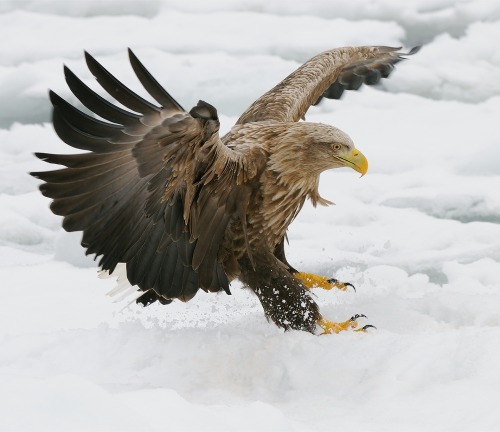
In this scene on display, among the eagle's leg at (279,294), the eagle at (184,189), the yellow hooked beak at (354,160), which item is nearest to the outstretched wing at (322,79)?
the eagle at (184,189)

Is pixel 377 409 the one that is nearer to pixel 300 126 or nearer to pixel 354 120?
pixel 300 126

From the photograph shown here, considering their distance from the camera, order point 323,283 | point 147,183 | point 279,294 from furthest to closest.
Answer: point 323,283 < point 279,294 < point 147,183

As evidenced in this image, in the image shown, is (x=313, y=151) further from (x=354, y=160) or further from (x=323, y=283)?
(x=323, y=283)

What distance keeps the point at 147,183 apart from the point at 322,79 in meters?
2.59

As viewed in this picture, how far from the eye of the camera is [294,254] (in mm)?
7629

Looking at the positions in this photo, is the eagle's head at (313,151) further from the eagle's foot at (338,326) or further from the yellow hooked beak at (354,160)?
the eagle's foot at (338,326)

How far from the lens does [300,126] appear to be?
517cm

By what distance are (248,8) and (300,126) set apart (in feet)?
39.8

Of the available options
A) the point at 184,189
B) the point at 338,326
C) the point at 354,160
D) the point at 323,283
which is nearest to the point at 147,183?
the point at 184,189

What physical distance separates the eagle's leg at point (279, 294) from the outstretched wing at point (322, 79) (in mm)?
1206

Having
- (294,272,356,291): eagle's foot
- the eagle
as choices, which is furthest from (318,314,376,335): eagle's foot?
(294,272,356,291): eagle's foot

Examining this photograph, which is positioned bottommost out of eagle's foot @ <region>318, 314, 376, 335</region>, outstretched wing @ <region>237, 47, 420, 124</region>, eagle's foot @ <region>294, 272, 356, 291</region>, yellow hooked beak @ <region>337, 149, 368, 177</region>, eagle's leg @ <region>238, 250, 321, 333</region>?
eagle's foot @ <region>318, 314, 376, 335</region>

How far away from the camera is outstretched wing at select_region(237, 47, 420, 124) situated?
6.11 metres

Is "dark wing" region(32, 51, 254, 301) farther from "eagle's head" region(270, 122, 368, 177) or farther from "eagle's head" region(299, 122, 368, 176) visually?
"eagle's head" region(299, 122, 368, 176)
